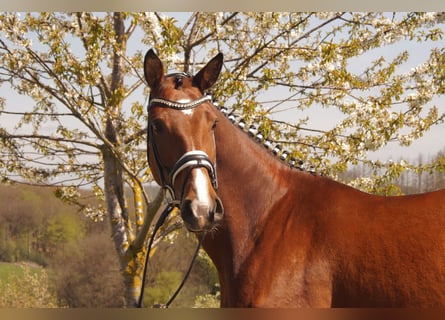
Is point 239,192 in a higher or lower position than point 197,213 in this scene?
higher

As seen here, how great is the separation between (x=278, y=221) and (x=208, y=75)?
908 mm

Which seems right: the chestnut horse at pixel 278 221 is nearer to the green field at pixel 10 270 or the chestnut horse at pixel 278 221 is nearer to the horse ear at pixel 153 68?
the horse ear at pixel 153 68

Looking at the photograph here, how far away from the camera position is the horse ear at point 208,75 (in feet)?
8.33

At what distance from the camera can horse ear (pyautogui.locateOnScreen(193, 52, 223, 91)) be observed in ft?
8.33

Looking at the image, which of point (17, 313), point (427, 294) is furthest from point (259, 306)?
point (17, 313)

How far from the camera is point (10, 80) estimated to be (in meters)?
4.92

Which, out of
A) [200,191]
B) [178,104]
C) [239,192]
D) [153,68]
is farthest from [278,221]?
[153,68]

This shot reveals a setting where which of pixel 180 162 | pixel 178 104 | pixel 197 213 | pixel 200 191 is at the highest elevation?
pixel 178 104

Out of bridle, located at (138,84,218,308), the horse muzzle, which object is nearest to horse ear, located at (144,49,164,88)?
bridle, located at (138,84,218,308)

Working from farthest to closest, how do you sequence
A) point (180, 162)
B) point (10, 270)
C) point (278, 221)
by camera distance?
point (10, 270), point (278, 221), point (180, 162)

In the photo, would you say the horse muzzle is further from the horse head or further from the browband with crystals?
the browband with crystals

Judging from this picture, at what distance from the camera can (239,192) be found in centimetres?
252

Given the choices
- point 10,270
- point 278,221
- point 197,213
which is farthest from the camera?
point 10,270

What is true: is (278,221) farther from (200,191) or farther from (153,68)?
(153,68)
